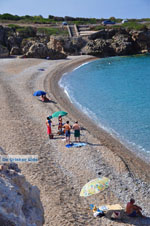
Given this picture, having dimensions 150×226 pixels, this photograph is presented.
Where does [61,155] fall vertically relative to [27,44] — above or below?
below

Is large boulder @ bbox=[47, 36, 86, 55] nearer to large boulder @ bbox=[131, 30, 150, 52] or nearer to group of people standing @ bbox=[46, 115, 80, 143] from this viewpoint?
large boulder @ bbox=[131, 30, 150, 52]

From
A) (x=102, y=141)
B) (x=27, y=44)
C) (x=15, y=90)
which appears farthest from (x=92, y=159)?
(x=27, y=44)

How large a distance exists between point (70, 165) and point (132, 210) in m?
4.41

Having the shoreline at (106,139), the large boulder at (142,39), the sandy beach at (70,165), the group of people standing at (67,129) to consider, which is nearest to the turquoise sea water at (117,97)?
the shoreline at (106,139)

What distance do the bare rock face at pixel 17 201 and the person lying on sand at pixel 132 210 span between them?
4839mm

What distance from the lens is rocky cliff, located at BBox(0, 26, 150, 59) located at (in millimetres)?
52550

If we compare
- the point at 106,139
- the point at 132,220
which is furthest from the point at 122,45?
the point at 132,220

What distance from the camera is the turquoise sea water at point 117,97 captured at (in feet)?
60.7

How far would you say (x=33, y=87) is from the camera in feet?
99.0

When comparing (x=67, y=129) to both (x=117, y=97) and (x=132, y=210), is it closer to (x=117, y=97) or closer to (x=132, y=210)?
(x=132, y=210)

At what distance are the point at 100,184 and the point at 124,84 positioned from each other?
26215 millimetres

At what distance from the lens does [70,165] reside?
1305cm

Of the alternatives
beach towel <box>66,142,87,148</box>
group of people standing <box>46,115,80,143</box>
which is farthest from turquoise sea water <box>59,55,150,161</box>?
group of people standing <box>46,115,80,143</box>

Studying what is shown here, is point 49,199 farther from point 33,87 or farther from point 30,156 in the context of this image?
point 33,87
